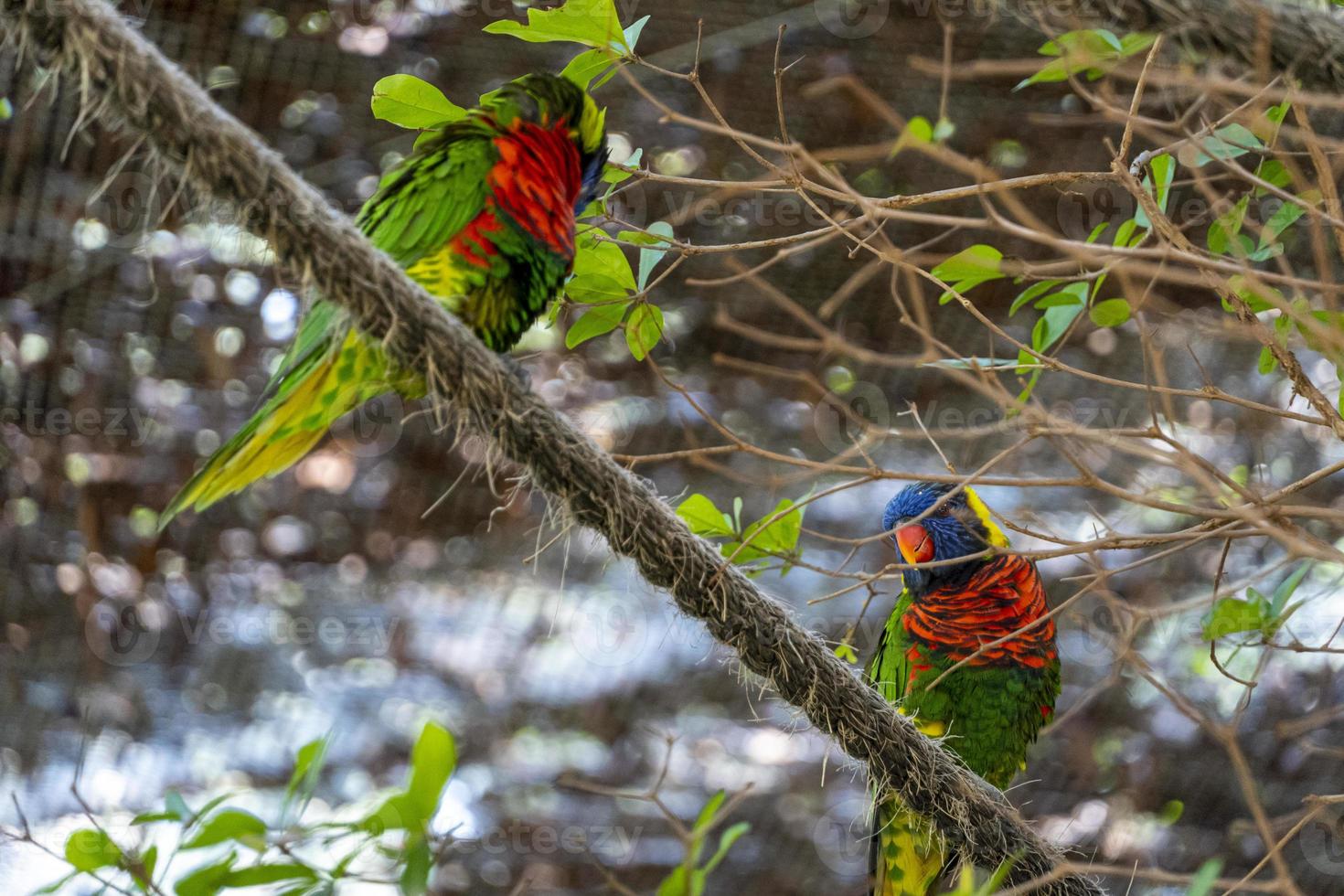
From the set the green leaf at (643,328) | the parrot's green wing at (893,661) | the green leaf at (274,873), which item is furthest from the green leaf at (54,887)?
the parrot's green wing at (893,661)

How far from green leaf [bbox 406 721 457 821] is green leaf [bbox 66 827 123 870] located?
204 millimetres

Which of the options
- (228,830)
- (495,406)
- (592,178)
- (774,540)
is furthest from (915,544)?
(228,830)

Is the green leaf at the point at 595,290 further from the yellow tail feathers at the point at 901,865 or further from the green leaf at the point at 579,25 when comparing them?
the yellow tail feathers at the point at 901,865

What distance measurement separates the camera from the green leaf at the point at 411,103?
3.65 feet

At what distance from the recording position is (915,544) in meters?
1.76

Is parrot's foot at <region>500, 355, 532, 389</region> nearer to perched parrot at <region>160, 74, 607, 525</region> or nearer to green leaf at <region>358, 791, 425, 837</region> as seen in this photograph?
perched parrot at <region>160, 74, 607, 525</region>

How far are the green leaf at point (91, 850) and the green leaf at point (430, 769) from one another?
204mm

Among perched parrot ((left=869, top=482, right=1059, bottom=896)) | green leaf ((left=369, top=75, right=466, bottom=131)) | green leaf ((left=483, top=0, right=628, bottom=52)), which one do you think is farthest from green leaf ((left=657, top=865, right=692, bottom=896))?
perched parrot ((left=869, top=482, right=1059, bottom=896))

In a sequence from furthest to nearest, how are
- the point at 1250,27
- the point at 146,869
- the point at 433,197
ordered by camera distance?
the point at 433,197, the point at 1250,27, the point at 146,869

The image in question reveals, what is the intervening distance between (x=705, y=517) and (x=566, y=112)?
0.60 meters

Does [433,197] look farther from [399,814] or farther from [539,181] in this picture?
[399,814]

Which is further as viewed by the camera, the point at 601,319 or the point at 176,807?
the point at 601,319

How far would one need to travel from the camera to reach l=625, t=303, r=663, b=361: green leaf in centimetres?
119

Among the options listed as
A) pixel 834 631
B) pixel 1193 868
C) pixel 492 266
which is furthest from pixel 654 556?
pixel 1193 868
